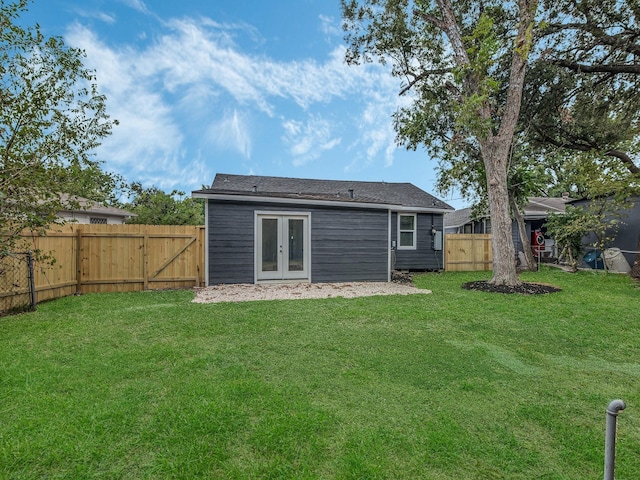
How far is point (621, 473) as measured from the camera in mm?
1921

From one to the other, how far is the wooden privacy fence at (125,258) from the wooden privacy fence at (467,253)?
9.33 metres

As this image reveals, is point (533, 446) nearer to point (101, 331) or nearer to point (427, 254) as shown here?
point (101, 331)

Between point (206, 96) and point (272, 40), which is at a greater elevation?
point (272, 40)

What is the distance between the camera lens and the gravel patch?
7262mm

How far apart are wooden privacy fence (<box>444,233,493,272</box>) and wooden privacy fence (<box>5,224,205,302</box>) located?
30.6ft

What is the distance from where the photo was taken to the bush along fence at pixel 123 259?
7.46 metres

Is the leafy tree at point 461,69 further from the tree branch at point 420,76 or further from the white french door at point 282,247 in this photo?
the white french door at point 282,247

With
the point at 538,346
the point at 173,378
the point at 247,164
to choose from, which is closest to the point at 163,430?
the point at 173,378

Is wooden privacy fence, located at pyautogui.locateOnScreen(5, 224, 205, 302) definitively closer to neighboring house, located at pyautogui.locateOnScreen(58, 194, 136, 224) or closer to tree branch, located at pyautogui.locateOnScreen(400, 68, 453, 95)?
neighboring house, located at pyautogui.locateOnScreen(58, 194, 136, 224)

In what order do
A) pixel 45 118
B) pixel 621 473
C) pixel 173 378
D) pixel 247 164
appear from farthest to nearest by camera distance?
1. pixel 247 164
2. pixel 45 118
3. pixel 173 378
4. pixel 621 473

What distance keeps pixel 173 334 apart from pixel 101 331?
110 centimetres

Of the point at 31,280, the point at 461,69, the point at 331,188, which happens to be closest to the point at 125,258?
the point at 31,280

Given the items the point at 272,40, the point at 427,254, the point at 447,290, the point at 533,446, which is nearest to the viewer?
the point at 533,446

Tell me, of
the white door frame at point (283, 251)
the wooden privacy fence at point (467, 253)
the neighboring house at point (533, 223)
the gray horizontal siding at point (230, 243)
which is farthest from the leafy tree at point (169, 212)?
the neighboring house at point (533, 223)
